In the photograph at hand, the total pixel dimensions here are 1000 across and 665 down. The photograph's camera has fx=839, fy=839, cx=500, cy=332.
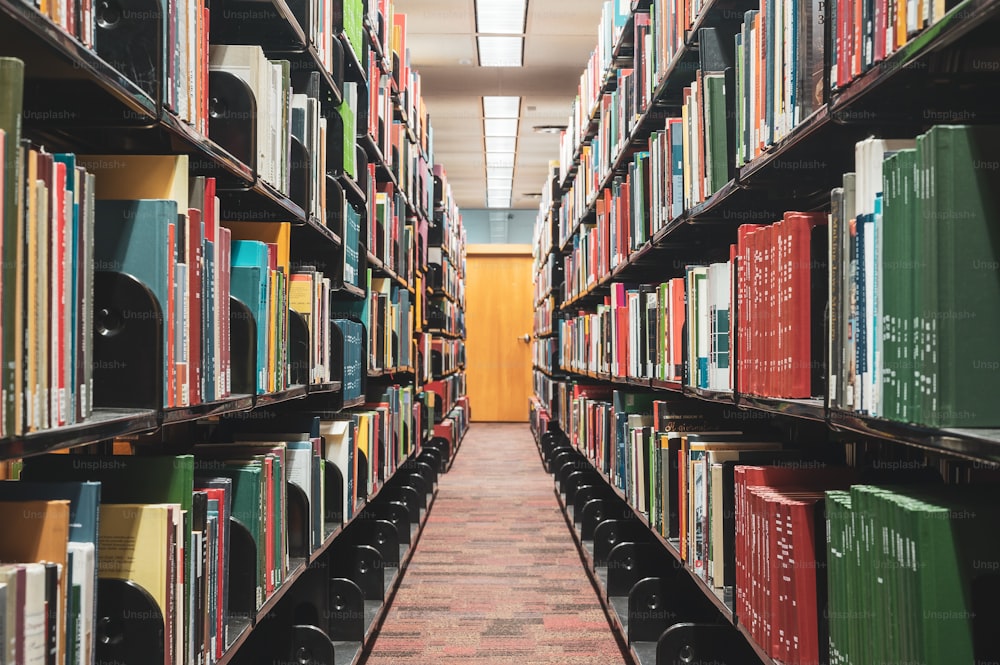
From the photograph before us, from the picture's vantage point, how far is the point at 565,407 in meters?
5.62

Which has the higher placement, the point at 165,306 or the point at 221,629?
the point at 165,306

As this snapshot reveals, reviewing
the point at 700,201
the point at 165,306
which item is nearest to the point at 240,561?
the point at 165,306

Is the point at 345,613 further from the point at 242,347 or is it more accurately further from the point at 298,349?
the point at 242,347

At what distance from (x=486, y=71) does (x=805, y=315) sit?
19.3ft

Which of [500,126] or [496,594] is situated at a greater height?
[500,126]

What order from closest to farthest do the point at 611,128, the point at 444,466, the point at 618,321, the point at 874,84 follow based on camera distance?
the point at 874,84
the point at 618,321
the point at 611,128
the point at 444,466

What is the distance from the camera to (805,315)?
1.34 metres

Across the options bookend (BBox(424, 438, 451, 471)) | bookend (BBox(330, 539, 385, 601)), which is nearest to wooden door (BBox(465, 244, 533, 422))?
bookend (BBox(424, 438, 451, 471))

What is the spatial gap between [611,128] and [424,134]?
226 cm

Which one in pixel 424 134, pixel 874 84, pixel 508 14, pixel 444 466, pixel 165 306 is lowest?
pixel 444 466

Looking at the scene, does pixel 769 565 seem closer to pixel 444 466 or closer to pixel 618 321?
pixel 618 321

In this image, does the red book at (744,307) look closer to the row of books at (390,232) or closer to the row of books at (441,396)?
the row of books at (390,232)

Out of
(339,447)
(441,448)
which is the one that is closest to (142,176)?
(339,447)

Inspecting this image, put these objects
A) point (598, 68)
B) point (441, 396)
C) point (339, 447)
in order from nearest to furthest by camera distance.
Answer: point (339, 447) < point (598, 68) < point (441, 396)
